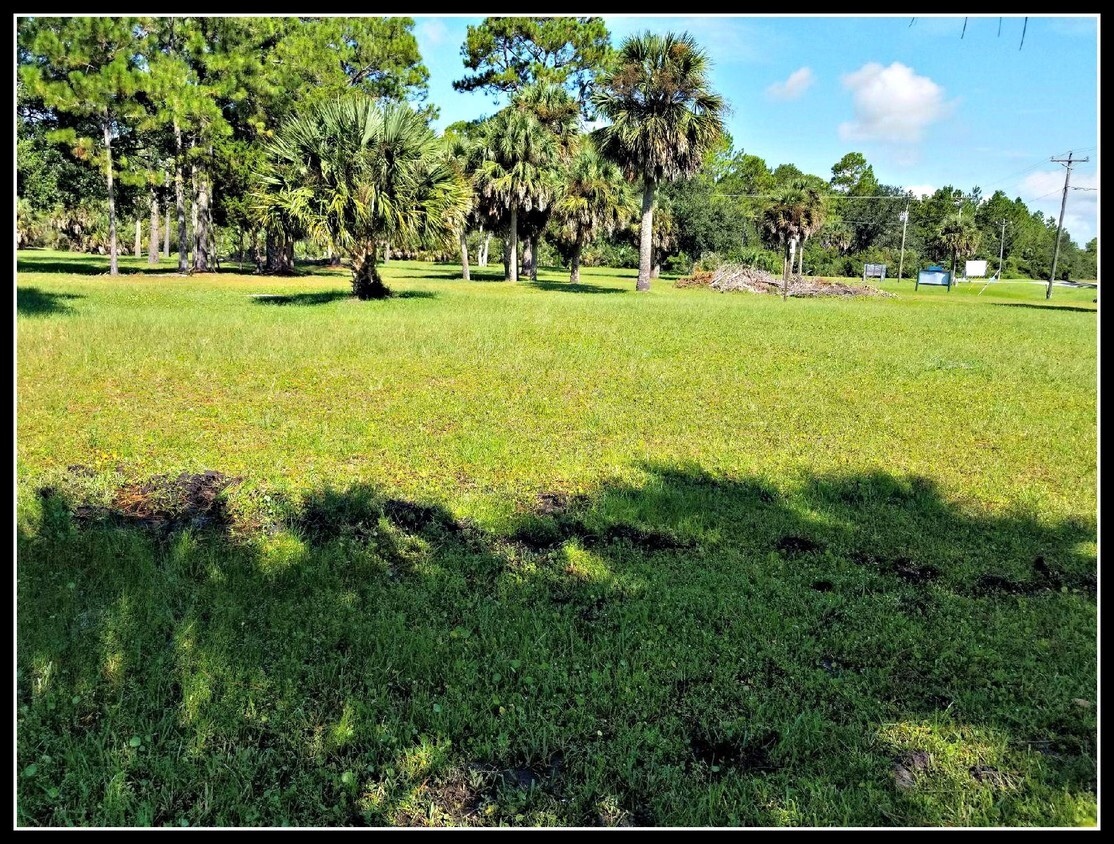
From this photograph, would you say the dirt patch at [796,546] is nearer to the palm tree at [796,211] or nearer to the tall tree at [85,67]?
the tall tree at [85,67]

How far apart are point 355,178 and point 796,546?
17.2 metres

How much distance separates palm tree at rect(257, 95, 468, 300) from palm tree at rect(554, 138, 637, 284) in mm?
14819

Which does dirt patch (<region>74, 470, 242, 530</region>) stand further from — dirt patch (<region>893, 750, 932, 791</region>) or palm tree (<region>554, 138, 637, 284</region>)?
palm tree (<region>554, 138, 637, 284</region>)

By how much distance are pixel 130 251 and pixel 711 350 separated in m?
69.0

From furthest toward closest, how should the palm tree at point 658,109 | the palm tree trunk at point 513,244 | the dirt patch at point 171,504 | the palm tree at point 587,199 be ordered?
the palm tree at point 587,199 → the palm tree trunk at point 513,244 → the palm tree at point 658,109 → the dirt patch at point 171,504

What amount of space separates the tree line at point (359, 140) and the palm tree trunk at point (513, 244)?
10 centimetres

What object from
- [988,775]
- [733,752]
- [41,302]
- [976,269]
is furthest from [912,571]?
[976,269]

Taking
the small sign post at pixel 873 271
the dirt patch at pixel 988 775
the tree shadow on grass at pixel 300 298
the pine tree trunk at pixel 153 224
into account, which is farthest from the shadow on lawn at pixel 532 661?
the small sign post at pixel 873 271

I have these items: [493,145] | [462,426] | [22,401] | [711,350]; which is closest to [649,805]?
[462,426]

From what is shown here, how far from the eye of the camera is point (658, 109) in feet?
89.6

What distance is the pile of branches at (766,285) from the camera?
3392 centimetres

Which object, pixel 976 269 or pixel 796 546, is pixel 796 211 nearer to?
pixel 976 269

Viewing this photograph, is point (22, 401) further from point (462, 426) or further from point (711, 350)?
point (711, 350)
